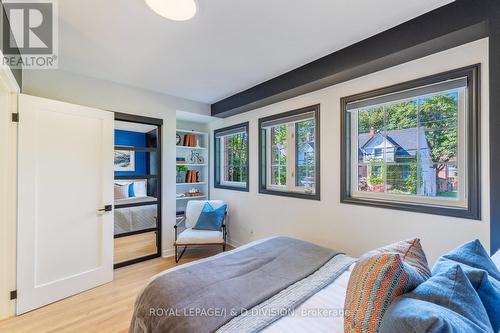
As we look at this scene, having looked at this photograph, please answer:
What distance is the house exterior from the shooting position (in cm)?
193

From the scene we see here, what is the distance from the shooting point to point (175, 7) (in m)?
1.40

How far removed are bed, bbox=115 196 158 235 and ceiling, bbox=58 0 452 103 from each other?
1.62 m

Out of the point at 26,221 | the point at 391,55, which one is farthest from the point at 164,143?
the point at 391,55

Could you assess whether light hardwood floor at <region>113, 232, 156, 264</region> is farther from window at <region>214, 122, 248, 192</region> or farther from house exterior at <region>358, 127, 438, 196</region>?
house exterior at <region>358, 127, 438, 196</region>

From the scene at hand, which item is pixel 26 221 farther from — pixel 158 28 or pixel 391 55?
pixel 391 55

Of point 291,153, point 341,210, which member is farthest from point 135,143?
point 341,210

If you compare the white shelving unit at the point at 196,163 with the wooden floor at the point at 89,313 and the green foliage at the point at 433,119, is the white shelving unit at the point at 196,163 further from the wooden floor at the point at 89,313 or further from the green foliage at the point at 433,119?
the green foliage at the point at 433,119

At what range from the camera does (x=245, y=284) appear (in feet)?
4.45

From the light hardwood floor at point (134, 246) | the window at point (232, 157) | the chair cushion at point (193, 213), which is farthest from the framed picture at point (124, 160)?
the window at point (232, 157)

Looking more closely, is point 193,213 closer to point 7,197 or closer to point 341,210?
point 7,197

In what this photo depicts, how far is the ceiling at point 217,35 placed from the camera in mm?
1567

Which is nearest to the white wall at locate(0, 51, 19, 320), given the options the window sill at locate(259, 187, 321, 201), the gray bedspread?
the gray bedspread

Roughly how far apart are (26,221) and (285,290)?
2.39 metres

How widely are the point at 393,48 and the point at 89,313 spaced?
11.3 feet
